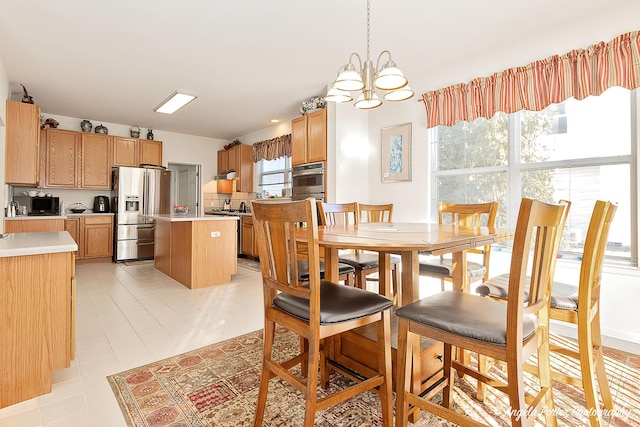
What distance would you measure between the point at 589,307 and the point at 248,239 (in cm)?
503

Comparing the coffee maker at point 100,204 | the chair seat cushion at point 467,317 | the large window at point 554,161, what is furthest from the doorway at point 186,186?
the chair seat cushion at point 467,317

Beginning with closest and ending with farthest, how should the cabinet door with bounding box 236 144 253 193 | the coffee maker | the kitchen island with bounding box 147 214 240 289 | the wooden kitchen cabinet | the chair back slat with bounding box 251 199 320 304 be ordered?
the chair back slat with bounding box 251 199 320 304 < the kitchen island with bounding box 147 214 240 289 < the wooden kitchen cabinet < the coffee maker < the cabinet door with bounding box 236 144 253 193

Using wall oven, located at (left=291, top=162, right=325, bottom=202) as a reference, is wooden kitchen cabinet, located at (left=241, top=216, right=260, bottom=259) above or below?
below

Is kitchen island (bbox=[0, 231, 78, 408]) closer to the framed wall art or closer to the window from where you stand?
the framed wall art

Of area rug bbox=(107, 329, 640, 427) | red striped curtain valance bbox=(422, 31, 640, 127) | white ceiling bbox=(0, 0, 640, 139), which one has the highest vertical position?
white ceiling bbox=(0, 0, 640, 139)

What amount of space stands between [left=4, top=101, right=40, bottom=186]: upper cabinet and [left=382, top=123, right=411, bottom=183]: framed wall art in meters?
4.29

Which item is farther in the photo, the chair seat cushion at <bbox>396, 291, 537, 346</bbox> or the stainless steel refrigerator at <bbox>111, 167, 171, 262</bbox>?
the stainless steel refrigerator at <bbox>111, 167, 171, 262</bbox>

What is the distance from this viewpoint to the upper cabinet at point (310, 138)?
4.24 m

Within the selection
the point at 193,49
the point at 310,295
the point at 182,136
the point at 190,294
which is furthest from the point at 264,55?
the point at 182,136

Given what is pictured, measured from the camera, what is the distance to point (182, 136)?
22.3 ft

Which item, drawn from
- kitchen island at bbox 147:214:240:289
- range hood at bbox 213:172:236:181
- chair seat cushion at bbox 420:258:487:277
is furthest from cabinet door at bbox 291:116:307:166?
chair seat cushion at bbox 420:258:487:277

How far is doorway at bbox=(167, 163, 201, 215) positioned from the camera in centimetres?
702

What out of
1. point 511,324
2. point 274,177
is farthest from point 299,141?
point 511,324

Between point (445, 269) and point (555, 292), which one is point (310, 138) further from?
point (555, 292)
